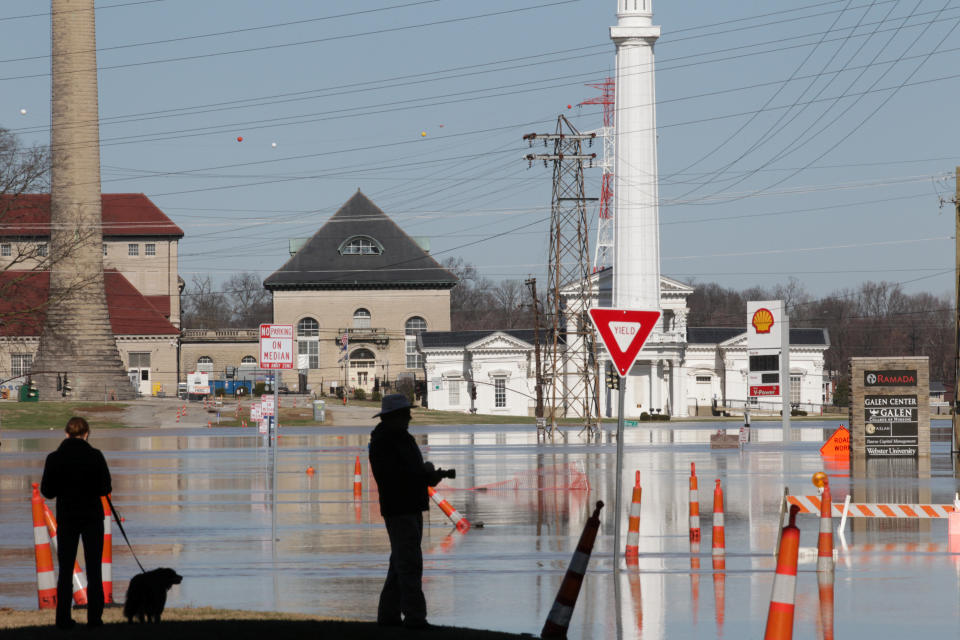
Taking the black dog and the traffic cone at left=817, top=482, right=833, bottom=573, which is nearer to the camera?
the black dog

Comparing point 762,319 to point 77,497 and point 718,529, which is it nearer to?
point 718,529

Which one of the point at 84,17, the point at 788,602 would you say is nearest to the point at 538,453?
the point at 788,602

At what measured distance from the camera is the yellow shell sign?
4991 centimetres

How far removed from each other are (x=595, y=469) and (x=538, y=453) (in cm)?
932

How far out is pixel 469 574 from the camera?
46.7ft

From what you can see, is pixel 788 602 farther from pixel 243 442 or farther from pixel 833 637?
pixel 243 442

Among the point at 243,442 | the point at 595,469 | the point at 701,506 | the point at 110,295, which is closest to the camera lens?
the point at 701,506

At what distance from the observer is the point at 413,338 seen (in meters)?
110

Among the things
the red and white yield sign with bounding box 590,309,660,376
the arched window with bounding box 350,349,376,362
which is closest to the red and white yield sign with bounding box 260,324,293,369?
the red and white yield sign with bounding box 590,309,660,376

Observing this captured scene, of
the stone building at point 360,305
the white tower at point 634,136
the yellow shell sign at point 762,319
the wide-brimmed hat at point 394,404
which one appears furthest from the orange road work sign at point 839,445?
the stone building at point 360,305

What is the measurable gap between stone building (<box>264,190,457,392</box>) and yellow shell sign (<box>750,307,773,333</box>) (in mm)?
59423

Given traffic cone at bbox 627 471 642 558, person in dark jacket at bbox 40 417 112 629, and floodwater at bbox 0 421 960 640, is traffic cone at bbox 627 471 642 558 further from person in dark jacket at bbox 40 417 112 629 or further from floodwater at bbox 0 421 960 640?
person in dark jacket at bbox 40 417 112 629

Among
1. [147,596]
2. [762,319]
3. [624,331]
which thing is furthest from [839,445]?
[147,596]

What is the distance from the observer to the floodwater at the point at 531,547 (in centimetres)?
1173
